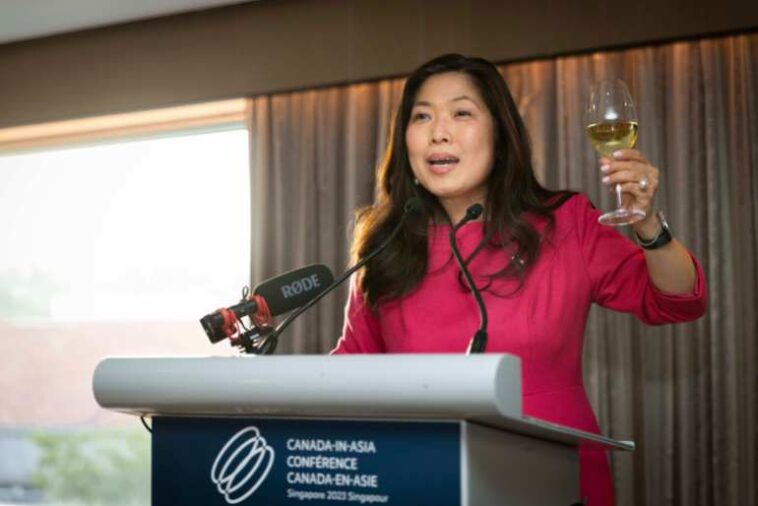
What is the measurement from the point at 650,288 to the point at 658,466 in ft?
9.59

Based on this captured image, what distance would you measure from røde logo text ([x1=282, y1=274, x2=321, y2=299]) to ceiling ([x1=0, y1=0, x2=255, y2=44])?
13.7ft

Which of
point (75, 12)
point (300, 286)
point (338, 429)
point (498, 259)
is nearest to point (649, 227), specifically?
point (498, 259)

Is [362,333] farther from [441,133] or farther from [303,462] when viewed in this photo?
[303,462]

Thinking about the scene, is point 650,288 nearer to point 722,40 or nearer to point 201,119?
point 722,40

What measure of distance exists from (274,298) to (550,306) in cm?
53

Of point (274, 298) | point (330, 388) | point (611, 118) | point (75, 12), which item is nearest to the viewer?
point (330, 388)

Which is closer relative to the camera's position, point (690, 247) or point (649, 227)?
point (649, 227)

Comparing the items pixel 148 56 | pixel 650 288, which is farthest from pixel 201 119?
pixel 650 288

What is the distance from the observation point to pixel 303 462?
134 centimetres

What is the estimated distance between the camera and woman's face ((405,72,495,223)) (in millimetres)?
2023

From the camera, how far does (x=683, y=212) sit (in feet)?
15.1

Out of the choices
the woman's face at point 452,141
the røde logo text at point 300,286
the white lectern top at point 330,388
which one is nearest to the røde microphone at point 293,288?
the røde logo text at point 300,286

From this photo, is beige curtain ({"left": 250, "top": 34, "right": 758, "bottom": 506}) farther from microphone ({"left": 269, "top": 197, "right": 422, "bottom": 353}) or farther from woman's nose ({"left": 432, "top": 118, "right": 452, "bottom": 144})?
microphone ({"left": 269, "top": 197, "right": 422, "bottom": 353})

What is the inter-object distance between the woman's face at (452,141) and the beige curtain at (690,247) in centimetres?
273
